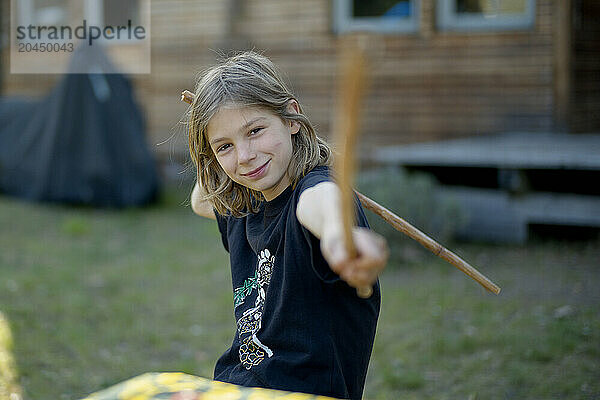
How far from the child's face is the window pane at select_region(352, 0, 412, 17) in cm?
589

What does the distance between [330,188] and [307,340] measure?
41 centimetres

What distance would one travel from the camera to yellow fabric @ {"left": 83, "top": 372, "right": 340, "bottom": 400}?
1.39 m

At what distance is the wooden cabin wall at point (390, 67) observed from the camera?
260 inches

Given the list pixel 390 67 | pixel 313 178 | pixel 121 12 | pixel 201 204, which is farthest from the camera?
pixel 121 12

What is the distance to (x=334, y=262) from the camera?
1.18 meters

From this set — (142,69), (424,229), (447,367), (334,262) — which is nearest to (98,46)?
(142,69)

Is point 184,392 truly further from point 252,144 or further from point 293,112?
point 293,112

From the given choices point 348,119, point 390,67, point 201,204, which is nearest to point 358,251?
point 348,119

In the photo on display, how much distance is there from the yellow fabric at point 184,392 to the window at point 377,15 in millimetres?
6034

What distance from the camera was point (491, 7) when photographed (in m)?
6.82

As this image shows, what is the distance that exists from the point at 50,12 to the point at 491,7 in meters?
6.32

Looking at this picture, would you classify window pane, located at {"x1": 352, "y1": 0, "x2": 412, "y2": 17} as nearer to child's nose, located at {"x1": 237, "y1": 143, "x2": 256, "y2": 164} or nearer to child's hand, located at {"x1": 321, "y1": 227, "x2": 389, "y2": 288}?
child's nose, located at {"x1": 237, "y1": 143, "x2": 256, "y2": 164}

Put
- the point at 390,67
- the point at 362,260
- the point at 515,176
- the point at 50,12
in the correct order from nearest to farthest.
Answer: the point at 362,260, the point at 515,176, the point at 390,67, the point at 50,12

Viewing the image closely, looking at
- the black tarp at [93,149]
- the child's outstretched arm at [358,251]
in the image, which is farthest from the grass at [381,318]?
the child's outstretched arm at [358,251]
